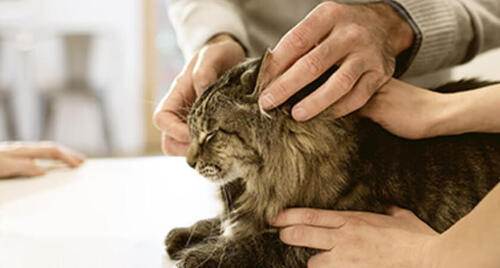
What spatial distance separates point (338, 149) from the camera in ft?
3.18

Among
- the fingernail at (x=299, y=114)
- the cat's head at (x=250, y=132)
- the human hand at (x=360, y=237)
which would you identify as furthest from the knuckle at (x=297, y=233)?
the fingernail at (x=299, y=114)

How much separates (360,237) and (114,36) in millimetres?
4572

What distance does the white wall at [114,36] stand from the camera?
16.3 ft

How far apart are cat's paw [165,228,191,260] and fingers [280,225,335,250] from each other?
25 cm

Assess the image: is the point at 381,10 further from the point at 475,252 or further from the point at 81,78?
the point at 81,78

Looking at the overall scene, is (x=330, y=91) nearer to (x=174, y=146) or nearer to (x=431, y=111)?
(x=431, y=111)

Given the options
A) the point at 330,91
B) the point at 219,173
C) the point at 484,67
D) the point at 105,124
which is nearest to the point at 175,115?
the point at 219,173

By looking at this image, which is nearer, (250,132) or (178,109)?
(250,132)

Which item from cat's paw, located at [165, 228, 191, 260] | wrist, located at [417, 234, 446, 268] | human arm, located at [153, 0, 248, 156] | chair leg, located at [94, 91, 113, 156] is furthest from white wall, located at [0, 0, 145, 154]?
wrist, located at [417, 234, 446, 268]

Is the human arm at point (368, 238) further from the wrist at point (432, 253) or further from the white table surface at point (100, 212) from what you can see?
the white table surface at point (100, 212)

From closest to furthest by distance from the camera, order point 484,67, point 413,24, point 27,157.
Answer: point 413,24, point 27,157, point 484,67

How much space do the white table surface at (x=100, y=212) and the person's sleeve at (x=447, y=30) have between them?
0.67 meters

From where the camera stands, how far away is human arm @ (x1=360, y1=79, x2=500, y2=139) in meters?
0.96

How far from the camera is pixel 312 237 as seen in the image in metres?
0.92
